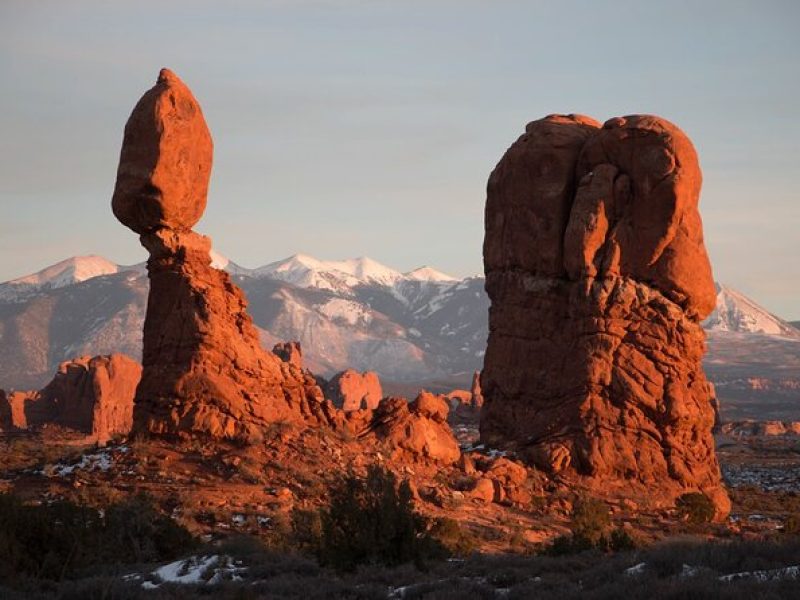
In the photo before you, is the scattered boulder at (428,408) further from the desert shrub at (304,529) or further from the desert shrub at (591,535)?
the desert shrub at (304,529)

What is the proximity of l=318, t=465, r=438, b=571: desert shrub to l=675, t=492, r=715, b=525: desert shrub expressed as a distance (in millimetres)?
13319

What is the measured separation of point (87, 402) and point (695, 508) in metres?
41.7

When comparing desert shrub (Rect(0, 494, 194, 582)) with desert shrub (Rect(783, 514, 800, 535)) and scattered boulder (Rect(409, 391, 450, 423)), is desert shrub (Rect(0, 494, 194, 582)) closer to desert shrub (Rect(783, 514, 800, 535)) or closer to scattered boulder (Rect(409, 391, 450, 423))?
scattered boulder (Rect(409, 391, 450, 423))

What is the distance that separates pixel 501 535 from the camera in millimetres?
26781

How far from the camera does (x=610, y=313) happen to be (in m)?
32.8

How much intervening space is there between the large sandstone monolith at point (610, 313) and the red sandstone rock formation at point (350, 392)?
46.3 metres

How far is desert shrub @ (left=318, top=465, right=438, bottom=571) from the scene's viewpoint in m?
19.0

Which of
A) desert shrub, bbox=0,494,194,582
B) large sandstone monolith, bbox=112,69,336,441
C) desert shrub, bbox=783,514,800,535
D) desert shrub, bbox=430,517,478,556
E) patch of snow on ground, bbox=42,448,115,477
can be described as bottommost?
desert shrub, bbox=783,514,800,535

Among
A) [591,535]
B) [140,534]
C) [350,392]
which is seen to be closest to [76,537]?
[140,534]

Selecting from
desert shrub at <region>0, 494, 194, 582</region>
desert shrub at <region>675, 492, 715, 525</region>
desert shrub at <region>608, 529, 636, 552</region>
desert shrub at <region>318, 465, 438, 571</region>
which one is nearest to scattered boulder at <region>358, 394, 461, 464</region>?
desert shrub at <region>675, 492, 715, 525</region>

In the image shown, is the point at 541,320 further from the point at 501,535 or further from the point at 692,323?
the point at 501,535

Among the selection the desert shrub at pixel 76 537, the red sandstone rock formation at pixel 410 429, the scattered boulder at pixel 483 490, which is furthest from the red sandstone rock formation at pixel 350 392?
the desert shrub at pixel 76 537

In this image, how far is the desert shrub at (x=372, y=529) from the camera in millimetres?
19031

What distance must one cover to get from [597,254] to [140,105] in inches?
509
